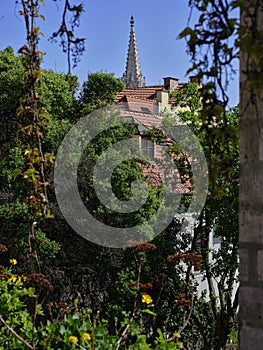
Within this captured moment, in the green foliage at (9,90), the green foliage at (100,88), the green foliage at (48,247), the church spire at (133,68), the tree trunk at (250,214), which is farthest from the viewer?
the church spire at (133,68)

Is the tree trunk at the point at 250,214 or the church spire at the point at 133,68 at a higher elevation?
the church spire at the point at 133,68

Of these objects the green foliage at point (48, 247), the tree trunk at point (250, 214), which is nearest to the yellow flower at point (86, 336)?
the tree trunk at point (250, 214)

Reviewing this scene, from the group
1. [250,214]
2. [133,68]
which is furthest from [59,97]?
[133,68]

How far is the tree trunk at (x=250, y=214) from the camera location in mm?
2078

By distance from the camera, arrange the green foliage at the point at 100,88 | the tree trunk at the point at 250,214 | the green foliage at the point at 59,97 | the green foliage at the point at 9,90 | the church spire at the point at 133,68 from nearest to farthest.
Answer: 1. the tree trunk at the point at 250,214
2. the green foliage at the point at 9,90
3. the green foliage at the point at 59,97
4. the green foliage at the point at 100,88
5. the church spire at the point at 133,68

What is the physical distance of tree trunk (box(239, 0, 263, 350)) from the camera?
6.82ft

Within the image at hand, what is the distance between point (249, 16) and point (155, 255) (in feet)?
28.5

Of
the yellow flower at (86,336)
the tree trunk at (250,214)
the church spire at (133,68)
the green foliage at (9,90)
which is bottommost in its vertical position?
the yellow flower at (86,336)

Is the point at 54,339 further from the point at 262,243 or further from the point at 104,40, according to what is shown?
the point at 104,40

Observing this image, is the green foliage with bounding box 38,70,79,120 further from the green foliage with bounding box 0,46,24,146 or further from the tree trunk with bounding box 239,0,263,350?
the tree trunk with bounding box 239,0,263,350

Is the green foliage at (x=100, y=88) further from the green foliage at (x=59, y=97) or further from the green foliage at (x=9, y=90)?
the green foliage at (x=9, y=90)

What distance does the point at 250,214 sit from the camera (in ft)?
6.89

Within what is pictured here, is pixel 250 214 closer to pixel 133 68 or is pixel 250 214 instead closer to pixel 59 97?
pixel 59 97

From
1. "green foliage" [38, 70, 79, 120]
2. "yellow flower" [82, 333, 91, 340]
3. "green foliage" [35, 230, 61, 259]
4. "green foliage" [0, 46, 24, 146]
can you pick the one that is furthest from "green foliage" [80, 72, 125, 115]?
Answer: "yellow flower" [82, 333, 91, 340]
